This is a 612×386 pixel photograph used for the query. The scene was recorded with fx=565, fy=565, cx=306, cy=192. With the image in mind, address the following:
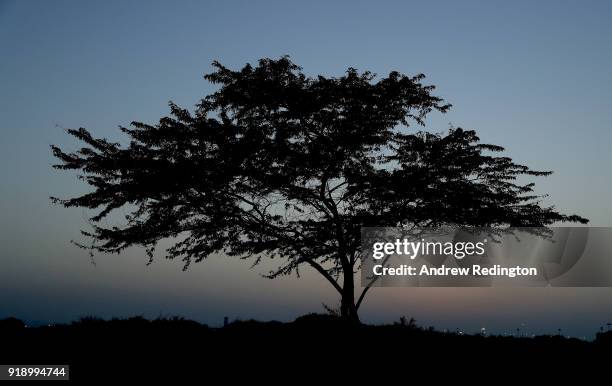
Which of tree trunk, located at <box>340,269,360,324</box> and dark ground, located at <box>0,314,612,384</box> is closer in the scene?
dark ground, located at <box>0,314,612,384</box>

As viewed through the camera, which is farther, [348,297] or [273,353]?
[348,297]

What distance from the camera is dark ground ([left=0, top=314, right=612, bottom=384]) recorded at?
11039 mm

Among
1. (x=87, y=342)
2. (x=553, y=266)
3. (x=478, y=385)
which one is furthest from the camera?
(x=553, y=266)

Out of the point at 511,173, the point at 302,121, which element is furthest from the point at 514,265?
the point at 302,121

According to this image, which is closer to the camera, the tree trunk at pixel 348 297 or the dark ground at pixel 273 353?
the dark ground at pixel 273 353

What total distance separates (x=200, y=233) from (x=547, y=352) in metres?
12.5

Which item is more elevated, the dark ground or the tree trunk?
the tree trunk

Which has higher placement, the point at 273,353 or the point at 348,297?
the point at 348,297

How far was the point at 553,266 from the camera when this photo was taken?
23656 millimetres

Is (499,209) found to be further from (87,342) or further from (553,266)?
(87,342)

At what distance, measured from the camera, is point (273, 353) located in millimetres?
12086

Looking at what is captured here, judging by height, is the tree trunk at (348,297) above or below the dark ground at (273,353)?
above

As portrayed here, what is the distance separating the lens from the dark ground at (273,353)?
1104 centimetres

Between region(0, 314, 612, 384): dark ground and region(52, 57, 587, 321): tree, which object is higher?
region(52, 57, 587, 321): tree
